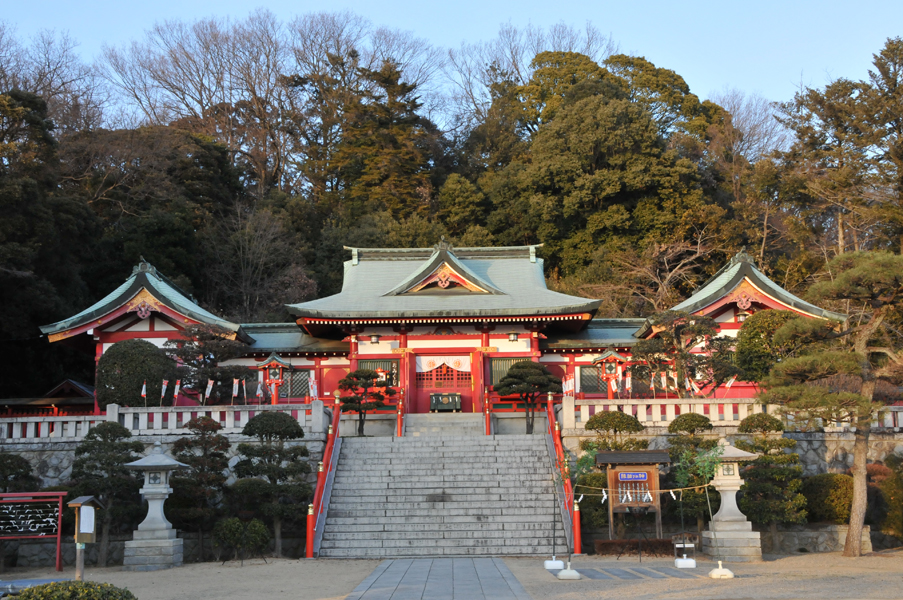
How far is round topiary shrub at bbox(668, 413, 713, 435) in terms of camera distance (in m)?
17.7

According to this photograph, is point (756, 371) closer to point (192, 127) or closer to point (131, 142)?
point (131, 142)

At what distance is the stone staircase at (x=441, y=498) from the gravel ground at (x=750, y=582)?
1307 millimetres

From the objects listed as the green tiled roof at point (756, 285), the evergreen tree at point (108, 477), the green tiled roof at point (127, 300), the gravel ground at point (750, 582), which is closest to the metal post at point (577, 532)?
the gravel ground at point (750, 582)

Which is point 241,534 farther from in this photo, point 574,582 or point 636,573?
point 636,573

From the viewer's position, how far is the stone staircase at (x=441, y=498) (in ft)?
53.3

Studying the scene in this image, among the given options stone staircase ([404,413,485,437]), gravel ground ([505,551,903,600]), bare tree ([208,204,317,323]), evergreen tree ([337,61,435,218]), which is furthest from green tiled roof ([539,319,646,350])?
evergreen tree ([337,61,435,218])

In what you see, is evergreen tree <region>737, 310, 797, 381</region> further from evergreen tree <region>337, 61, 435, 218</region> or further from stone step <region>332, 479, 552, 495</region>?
evergreen tree <region>337, 61, 435, 218</region>

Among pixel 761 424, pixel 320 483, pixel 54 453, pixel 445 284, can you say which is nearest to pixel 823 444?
pixel 761 424

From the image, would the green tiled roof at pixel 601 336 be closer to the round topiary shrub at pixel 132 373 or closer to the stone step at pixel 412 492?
the stone step at pixel 412 492

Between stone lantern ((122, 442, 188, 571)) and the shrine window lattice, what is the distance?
1074 cm

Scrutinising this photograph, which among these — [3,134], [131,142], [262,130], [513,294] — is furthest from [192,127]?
[513,294]

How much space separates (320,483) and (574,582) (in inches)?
277

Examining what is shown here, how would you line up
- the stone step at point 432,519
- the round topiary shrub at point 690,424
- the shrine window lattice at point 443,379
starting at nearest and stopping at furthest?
the stone step at point 432,519
the round topiary shrub at point 690,424
the shrine window lattice at point 443,379

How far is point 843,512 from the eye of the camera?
17281mm
